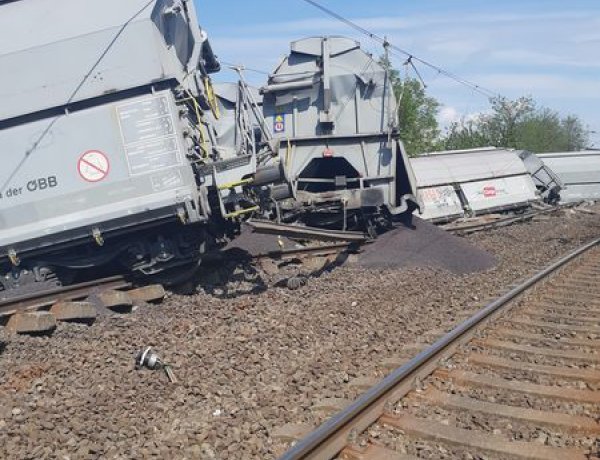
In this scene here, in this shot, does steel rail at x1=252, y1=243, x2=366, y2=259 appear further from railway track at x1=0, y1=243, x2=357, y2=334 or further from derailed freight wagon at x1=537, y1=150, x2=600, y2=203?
derailed freight wagon at x1=537, y1=150, x2=600, y2=203

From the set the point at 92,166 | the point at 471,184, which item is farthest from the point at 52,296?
the point at 471,184

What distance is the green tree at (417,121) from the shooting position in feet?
176

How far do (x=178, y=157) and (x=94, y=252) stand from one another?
196 centimetres

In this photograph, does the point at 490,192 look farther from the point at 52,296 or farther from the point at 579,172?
the point at 52,296

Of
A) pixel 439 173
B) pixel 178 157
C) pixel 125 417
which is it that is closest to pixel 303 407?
pixel 125 417

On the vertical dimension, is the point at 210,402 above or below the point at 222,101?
below

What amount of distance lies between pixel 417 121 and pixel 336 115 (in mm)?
49187

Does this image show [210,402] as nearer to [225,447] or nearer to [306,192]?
[225,447]

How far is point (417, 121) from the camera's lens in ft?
203

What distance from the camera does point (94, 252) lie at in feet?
32.6

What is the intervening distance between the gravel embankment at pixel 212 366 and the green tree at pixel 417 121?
41.4 metres

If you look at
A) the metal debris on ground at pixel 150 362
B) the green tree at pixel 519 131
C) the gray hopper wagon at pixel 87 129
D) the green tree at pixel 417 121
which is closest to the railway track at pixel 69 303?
the gray hopper wagon at pixel 87 129

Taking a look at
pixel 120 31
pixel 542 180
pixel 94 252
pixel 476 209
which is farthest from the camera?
pixel 542 180

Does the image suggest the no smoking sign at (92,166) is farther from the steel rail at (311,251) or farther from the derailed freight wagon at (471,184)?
the derailed freight wagon at (471,184)
